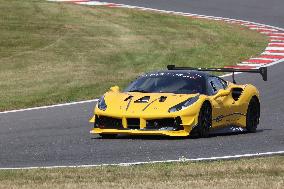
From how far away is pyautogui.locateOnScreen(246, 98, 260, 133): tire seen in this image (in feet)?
57.7

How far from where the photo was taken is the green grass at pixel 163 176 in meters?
10.5

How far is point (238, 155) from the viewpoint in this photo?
13555mm

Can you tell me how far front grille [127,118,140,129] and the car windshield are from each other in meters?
0.97

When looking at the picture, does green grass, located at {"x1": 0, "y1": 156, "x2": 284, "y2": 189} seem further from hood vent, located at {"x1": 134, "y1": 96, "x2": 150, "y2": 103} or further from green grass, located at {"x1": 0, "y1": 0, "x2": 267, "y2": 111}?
green grass, located at {"x1": 0, "y1": 0, "x2": 267, "y2": 111}

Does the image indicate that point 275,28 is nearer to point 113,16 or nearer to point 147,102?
→ point 113,16

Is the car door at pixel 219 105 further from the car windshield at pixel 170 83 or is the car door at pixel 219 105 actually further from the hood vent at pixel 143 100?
the hood vent at pixel 143 100

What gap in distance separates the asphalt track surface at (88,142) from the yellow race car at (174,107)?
0.20m

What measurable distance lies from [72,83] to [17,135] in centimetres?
793

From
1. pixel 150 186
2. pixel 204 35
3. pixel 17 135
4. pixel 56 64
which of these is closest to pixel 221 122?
pixel 17 135

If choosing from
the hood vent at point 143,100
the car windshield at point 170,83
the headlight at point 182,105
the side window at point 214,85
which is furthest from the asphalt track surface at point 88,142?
the car windshield at point 170,83

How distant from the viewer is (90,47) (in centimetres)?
2978

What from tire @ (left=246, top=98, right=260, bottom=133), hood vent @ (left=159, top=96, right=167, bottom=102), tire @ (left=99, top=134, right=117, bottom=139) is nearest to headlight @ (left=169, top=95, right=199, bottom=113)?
hood vent @ (left=159, top=96, right=167, bottom=102)

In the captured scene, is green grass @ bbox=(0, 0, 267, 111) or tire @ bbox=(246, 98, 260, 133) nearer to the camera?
tire @ bbox=(246, 98, 260, 133)

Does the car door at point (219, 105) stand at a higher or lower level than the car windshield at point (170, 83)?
lower
